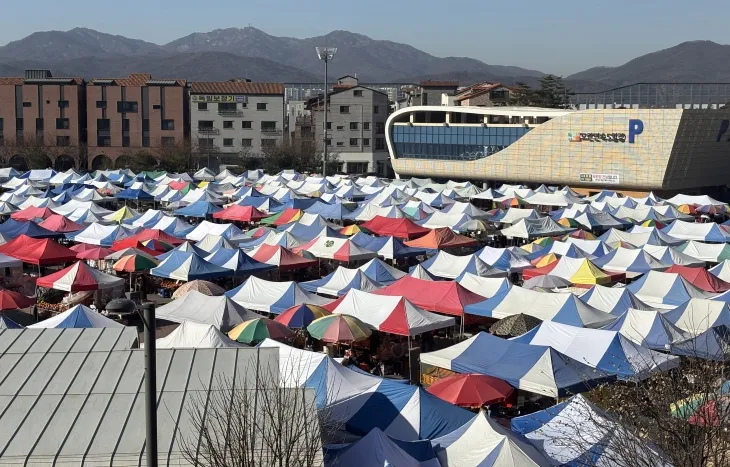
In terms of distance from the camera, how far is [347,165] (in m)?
59.5

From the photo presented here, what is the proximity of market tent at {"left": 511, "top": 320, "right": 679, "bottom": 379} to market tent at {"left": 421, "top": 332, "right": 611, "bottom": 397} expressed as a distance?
356 mm

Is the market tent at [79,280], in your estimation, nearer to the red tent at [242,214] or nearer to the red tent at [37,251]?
the red tent at [37,251]

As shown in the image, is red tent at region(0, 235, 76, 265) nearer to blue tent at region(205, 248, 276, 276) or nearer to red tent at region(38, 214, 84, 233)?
red tent at region(38, 214, 84, 233)

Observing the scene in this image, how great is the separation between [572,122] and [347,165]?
765 inches

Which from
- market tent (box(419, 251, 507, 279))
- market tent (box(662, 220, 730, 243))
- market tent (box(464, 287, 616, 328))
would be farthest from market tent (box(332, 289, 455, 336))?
market tent (box(662, 220, 730, 243))

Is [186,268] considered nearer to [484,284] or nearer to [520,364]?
[484,284]

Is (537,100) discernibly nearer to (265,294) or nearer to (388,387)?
(265,294)

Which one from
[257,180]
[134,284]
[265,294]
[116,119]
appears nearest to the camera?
[265,294]

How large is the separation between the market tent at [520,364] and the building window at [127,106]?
4746cm

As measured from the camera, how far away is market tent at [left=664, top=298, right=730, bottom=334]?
14172 millimetres

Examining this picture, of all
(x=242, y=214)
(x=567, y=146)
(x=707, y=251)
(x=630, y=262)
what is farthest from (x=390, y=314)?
(x=567, y=146)

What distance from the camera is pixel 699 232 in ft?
81.6

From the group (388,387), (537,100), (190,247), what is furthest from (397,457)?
(537,100)

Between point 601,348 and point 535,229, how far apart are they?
534 inches
